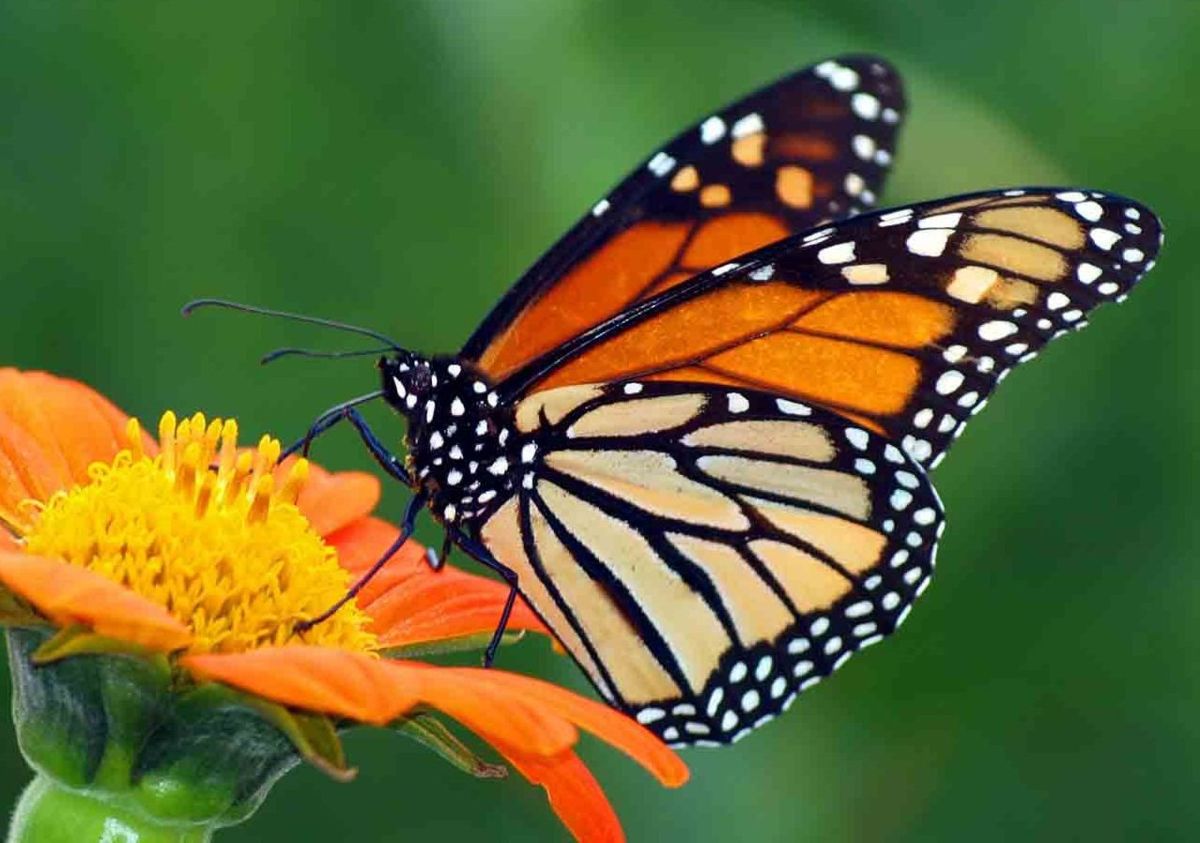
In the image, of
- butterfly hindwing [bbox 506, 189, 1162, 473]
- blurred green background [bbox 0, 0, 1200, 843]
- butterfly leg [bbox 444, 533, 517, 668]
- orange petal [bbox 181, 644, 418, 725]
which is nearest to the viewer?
orange petal [bbox 181, 644, 418, 725]

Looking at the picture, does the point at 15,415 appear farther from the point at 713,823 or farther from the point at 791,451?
the point at 713,823

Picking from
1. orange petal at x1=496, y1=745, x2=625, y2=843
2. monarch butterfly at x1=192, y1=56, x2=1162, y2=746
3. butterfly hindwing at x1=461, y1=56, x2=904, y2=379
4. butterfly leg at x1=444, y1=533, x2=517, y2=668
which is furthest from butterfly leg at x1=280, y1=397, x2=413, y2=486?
orange petal at x1=496, y1=745, x2=625, y2=843

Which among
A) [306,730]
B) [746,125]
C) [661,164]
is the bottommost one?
[306,730]

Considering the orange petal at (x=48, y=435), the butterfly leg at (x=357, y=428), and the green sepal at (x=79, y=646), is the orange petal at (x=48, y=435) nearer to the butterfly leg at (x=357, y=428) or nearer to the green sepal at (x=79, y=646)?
the butterfly leg at (x=357, y=428)

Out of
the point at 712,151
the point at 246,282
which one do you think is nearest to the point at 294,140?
the point at 246,282

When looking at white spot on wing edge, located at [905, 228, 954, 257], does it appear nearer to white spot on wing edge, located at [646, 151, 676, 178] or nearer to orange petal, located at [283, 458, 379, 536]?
white spot on wing edge, located at [646, 151, 676, 178]

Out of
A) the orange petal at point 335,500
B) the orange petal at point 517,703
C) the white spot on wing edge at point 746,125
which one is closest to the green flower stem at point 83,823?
the orange petal at point 517,703

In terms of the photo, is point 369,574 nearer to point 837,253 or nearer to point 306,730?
point 306,730

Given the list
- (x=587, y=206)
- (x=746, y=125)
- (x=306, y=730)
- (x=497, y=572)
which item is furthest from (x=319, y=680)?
(x=587, y=206)
